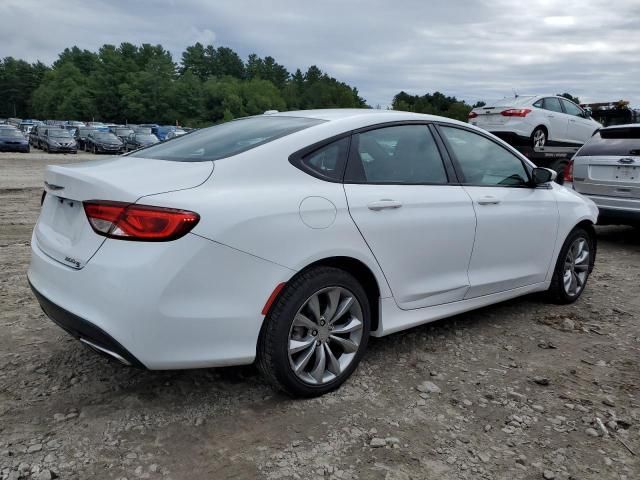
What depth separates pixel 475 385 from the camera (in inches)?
127

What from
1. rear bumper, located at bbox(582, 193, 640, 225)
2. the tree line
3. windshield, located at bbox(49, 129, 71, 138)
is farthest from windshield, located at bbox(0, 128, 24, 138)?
the tree line

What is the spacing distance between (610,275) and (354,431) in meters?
4.41

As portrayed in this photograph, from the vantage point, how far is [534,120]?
35.7 ft

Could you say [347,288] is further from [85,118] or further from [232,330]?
[85,118]

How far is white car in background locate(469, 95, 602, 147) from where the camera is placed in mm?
10836

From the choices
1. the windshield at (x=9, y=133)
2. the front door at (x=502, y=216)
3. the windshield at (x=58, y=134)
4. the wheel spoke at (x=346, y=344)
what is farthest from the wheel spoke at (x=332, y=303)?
the windshield at (x=58, y=134)

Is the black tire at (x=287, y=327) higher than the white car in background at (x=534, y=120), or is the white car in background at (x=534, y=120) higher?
the white car in background at (x=534, y=120)

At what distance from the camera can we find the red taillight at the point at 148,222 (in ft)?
7.83

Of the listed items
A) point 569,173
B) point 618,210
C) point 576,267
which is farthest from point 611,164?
point 576,267

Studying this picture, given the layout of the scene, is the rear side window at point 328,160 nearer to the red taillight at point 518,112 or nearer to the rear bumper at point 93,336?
the rear bumper at point 93,336

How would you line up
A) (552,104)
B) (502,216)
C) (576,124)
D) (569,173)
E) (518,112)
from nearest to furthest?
(502,216), (569,173), (518,112), (552,104), (576,124)

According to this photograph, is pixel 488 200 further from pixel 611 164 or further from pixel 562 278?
pixel 611 164

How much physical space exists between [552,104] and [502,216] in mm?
8720

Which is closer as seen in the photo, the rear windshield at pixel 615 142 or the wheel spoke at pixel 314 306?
the wheel spoke at pixel 314 306
